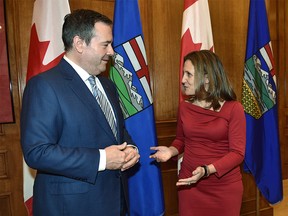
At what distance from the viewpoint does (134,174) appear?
2.30 m

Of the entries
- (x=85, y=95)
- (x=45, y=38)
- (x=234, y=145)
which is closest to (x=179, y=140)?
(x=234, y=145)

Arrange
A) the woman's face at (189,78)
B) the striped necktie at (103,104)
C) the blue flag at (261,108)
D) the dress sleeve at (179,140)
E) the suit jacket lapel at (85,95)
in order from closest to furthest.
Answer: the suit jacket lapel at (85,95) < the striped necktie at (103,104) < the woman's face at (189,78) < the dress sleeve at (179,140) < the blue flag at (261,108)

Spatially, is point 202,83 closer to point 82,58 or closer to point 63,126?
point 82,58

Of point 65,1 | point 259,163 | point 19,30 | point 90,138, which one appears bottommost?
point 259,163

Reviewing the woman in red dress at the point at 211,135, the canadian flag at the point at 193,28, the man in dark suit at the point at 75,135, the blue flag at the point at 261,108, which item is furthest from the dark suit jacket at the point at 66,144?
the blue flag at the point at 261,108

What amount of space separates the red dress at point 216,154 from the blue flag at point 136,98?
0.49 metres

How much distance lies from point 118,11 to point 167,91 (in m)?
0.95

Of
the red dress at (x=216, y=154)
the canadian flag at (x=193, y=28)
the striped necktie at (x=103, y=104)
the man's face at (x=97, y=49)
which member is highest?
the canadian flag at (x=193, y=28)

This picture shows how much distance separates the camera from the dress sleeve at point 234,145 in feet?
5.37

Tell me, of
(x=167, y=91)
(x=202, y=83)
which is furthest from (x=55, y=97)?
(x=167, y=91)

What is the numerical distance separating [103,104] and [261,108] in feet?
5.71

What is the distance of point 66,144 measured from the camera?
1.28 m

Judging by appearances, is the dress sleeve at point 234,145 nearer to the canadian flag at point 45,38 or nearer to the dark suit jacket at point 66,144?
the dark suit jacket at point 66,144

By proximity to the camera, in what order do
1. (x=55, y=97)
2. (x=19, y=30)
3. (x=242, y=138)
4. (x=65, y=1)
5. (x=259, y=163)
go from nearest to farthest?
(x=55, y=97) < (x=242, y=138) < (x=65, y=1) < (x=19, y=30) < (x=259, y=163)
